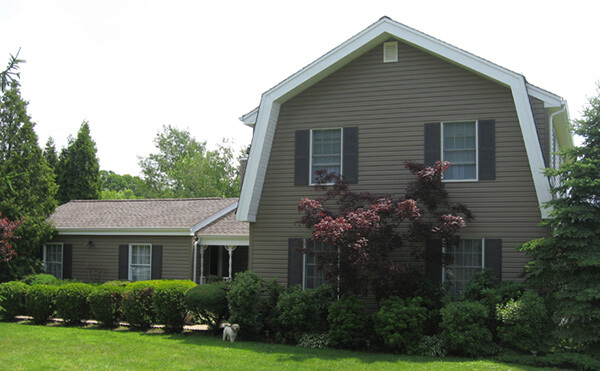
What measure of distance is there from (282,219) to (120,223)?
29.2ft

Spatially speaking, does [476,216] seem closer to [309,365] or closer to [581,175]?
[581,175]

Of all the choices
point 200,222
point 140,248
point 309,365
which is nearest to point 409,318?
point 309,365

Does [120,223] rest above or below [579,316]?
above

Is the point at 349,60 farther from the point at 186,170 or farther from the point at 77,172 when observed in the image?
the point at 186,170

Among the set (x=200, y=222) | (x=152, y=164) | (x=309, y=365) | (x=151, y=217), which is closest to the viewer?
(x=309, y=365)

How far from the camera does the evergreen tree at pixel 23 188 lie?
1850cm

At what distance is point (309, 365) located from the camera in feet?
Result: 31.6

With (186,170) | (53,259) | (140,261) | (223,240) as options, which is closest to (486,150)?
(223,240)

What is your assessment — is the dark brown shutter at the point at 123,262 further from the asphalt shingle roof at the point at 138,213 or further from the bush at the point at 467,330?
the bush at the point at 467,330

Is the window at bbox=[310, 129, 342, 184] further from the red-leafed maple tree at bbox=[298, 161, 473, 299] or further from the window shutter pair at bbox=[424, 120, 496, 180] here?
the window shutter pair at bbox=[424, 120, 496, 180]

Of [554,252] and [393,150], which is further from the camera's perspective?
[393,150]

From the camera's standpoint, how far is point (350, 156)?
13.0m

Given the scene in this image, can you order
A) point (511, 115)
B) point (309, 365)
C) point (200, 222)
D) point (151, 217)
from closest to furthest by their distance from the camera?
1. point (309, 365)
2. point (511, 115)
3. point (200, 222)
4. point (151, 217)

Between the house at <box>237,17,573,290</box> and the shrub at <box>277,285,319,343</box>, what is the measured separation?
117 cm
